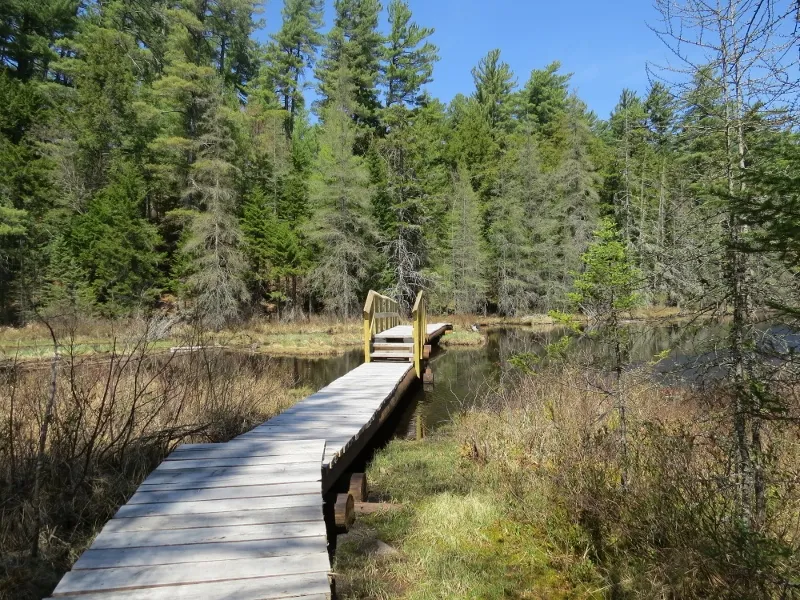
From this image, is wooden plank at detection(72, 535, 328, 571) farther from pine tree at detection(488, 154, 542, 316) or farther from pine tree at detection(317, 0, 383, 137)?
pine tree at detection(317, 0, 383, 137)

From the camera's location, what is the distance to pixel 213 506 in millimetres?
3020

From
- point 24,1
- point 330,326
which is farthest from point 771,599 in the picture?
point 24,1

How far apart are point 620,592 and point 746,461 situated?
3.58 feet

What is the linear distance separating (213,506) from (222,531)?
343 mm

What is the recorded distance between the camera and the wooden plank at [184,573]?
2211 mm

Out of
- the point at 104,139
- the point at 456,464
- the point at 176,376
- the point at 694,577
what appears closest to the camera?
the point at 694,577

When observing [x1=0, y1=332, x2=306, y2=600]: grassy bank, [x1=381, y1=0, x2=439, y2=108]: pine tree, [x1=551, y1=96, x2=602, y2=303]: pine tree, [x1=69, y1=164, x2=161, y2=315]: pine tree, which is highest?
[x1=381, y1=0, x2=439, y2=108]: pine tree

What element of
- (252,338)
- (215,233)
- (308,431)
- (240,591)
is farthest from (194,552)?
(215,233)

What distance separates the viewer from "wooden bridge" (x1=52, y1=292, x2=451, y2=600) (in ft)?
7.30

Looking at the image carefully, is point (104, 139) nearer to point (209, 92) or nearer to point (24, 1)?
point (209, 92)

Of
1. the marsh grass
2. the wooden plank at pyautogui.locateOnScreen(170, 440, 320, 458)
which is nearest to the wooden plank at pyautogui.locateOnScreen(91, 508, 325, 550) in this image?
the marsh grass

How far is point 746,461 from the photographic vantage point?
9.73 ft

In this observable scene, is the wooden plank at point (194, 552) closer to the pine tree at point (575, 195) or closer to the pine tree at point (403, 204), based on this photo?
the pine tree at point (403, 204)

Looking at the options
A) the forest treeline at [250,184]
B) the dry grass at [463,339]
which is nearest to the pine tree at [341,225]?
the forest treeline at [250,184]
